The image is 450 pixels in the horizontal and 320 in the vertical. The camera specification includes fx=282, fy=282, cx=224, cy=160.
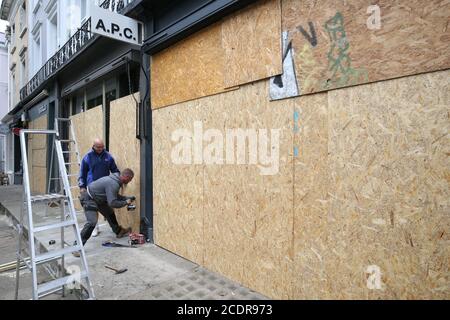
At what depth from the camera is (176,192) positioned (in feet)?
14.6

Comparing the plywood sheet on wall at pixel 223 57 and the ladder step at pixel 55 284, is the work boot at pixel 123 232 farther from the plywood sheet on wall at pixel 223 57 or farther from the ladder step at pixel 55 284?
the plywood sheet on wall at pixel 223 57

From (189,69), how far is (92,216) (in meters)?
2.92

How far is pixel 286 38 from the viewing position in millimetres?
2920

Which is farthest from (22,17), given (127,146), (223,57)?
(223,57)

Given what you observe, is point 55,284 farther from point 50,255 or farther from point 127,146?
point 127,146

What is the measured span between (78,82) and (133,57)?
147 inches

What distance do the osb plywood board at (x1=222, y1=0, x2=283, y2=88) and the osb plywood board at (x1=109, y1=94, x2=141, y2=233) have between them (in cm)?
256

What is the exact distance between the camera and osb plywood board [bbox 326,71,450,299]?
6.64ft

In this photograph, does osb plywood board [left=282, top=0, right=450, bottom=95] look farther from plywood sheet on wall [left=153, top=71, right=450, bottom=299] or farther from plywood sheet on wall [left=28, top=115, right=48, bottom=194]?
plywood sheet on wall [left=28, top=115, right=48, bottom=194]

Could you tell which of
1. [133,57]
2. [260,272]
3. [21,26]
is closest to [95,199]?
[133,57]

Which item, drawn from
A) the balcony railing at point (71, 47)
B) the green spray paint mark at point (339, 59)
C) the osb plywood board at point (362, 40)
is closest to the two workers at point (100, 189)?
the balcony railing at point (71, 47)

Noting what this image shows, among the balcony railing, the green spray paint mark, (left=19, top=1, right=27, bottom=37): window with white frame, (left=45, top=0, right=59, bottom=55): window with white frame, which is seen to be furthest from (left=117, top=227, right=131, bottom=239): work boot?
(left=19, top=1, right=27, bottom=37): window with white frame

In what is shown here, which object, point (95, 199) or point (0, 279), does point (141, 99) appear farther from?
point (0, 279)

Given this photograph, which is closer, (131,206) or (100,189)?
(100,189)
